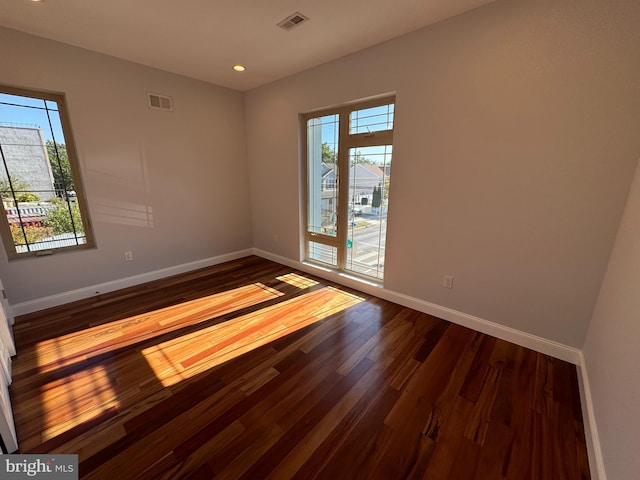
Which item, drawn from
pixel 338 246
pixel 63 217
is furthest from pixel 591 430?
pixel 63 217

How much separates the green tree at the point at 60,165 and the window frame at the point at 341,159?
2598 millimetres

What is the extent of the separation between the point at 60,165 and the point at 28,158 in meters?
0.22

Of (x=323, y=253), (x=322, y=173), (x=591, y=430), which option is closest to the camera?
(x=591, y=430)

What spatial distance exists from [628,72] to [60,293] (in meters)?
5.10

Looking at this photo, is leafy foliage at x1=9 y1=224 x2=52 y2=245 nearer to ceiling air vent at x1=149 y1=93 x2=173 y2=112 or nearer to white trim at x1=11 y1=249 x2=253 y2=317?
white trim at x1=11 y1=249 x2=253 y2=317

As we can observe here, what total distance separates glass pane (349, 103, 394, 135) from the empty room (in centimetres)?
3

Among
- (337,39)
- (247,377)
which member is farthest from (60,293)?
(337,39)

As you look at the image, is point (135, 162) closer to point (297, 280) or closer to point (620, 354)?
point (297, 280)

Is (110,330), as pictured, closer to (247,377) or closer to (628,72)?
(247,377)

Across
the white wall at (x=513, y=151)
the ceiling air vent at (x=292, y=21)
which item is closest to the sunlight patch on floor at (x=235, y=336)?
the white wall at (x=513, y=151)

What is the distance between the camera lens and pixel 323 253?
146 inches

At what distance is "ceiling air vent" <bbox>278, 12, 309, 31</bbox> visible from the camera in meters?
2.07

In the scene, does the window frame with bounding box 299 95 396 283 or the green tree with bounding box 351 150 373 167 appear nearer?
the window frame with bounding box 299 95 396 283

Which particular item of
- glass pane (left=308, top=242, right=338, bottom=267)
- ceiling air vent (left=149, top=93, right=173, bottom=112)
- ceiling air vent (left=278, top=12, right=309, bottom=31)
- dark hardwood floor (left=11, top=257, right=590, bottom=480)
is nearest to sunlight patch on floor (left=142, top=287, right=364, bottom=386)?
dark hardwood floor (left=11, top=257, right=590, bottom=480)
